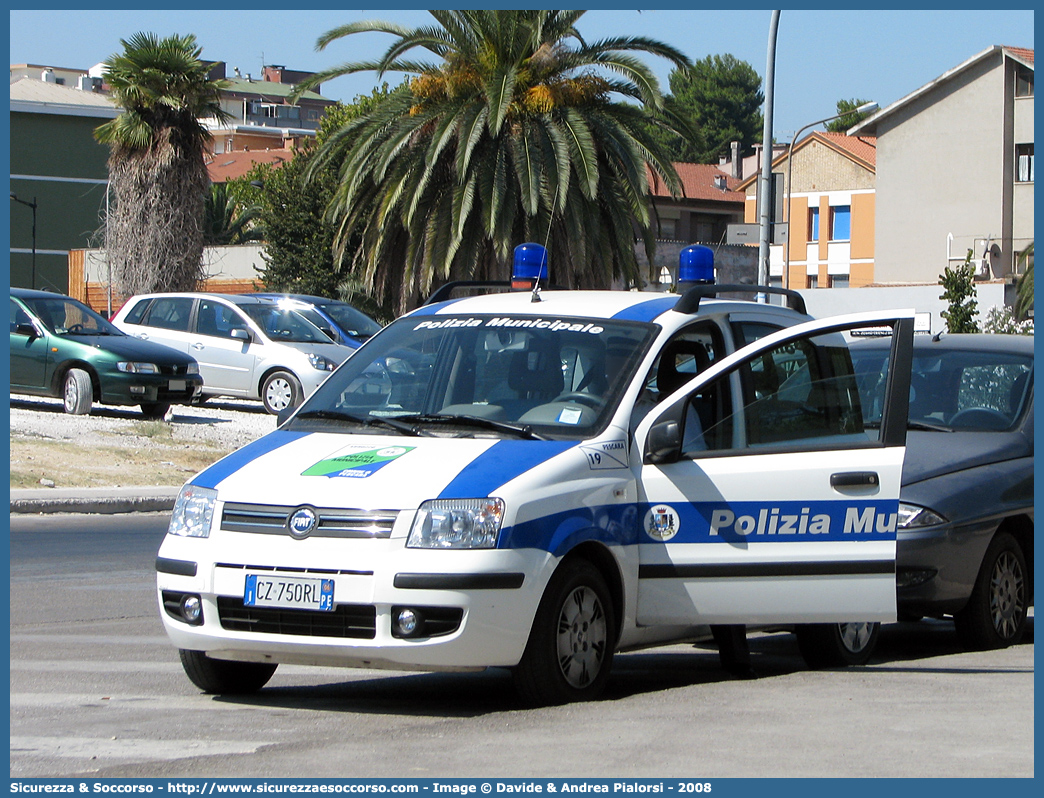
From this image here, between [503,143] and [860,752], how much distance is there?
21.6 metres

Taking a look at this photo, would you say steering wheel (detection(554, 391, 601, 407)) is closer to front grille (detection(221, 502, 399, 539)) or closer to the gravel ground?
front grille (detection(221, 502, 399, 539))

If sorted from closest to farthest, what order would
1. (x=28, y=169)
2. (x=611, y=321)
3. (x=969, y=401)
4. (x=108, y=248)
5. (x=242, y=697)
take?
(x=242, y=697), (x=611, y=321), (x=969, y=401), (x=108, y=248), (x=28, y=169)

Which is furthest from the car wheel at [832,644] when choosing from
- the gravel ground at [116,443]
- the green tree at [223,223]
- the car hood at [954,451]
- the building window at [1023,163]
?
the green tree at [223,223]

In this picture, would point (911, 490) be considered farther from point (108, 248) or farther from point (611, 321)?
point (108, 248)

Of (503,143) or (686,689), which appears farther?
(503,143)

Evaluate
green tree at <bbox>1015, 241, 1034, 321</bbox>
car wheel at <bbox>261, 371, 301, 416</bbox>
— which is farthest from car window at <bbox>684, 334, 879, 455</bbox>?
green tree at <bbox>1015, 241, 1034, 321</bbox>

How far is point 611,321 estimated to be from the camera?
721 cm

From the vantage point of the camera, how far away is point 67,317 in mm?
22156

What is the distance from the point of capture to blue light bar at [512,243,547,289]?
28.5 feet

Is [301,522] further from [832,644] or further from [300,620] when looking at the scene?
[832,644]

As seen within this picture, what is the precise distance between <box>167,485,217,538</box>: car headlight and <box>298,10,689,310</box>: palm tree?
18.9 metres

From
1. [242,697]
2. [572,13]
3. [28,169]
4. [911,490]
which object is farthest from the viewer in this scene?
[28,169]

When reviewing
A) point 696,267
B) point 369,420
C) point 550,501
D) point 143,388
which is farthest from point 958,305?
point 550,501

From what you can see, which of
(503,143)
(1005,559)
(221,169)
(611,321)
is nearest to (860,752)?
(611,321)
